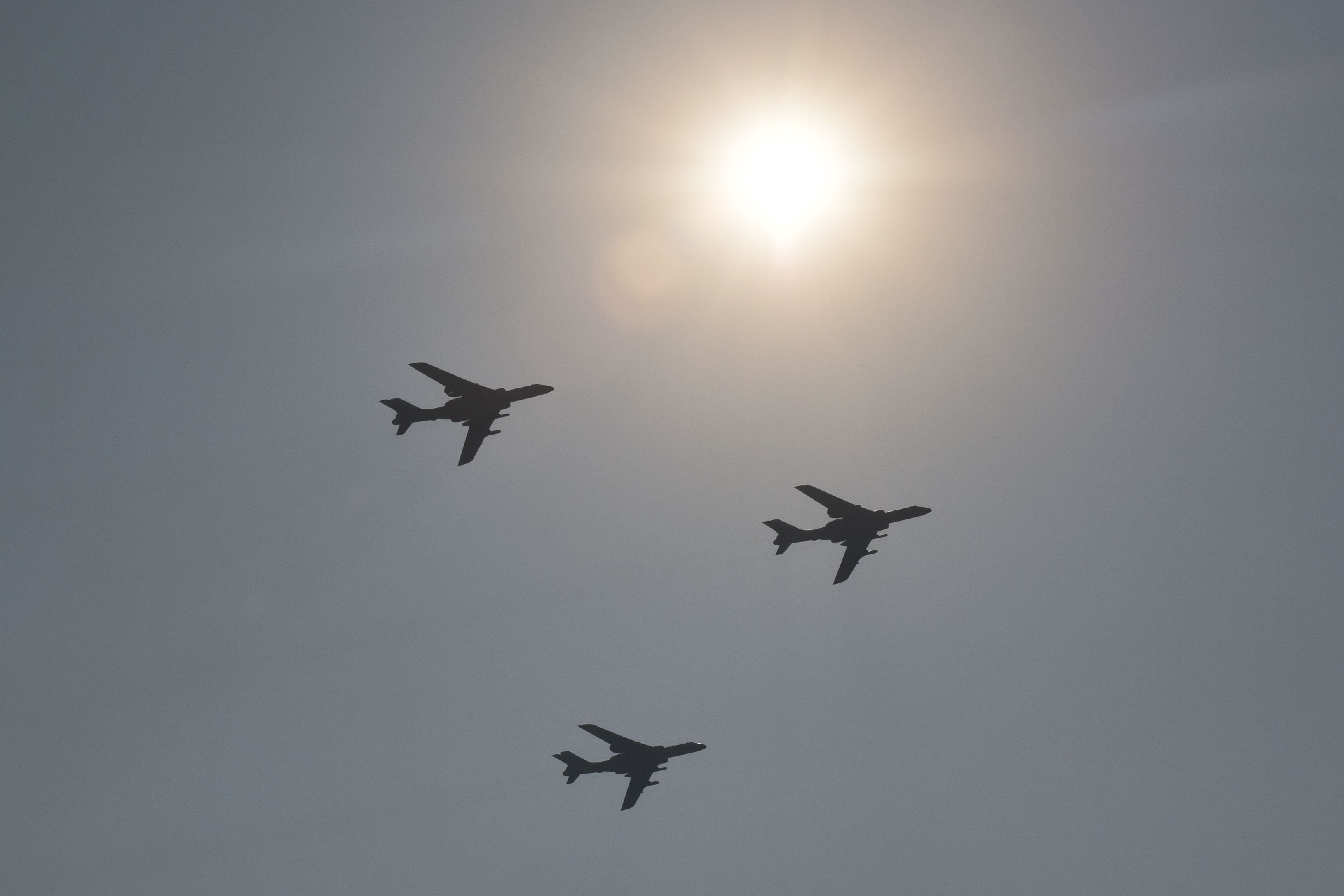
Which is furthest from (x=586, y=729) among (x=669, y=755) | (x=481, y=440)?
(x=481, y=440)

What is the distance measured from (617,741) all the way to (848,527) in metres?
30.9

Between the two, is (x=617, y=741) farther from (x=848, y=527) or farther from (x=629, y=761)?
(x=848, y=527)

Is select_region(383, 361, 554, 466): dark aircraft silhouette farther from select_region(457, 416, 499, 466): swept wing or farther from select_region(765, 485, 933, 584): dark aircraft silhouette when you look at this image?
select_region(765, 485, 933, 584): dark aircraft silhouette

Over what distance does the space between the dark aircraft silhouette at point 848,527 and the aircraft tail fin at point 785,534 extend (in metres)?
0.04

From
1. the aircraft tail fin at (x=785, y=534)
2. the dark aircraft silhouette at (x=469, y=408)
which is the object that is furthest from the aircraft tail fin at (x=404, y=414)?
the aircraft tail fin at (x=785, y=534)

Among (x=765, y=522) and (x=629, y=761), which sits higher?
(x=765, y=522)

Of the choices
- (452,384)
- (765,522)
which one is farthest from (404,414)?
(765,522)

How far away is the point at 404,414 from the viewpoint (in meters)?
94.5

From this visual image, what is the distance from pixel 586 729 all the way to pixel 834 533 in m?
30.6

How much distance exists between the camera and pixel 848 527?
9756cm

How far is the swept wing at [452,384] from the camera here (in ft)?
301

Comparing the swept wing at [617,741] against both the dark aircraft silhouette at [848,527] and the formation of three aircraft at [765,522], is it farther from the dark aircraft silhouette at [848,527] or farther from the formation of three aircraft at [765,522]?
the dark aircraft silhouette at [848,527]

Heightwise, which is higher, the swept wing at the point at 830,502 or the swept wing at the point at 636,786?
the swept wing at the point at 830,502

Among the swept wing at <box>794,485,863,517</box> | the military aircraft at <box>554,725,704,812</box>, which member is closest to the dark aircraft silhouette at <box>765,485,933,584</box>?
the swept wing at <box>794,485,863,517</box>
